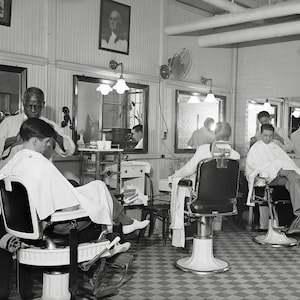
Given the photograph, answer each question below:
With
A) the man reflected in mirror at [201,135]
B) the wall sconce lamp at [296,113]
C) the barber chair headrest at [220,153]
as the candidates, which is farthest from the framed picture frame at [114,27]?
the wall sconce lamp at [296,113]

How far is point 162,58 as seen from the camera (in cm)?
612

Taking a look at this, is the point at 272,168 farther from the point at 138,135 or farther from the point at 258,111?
the point at 258,111

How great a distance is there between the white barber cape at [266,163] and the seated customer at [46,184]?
7.81ft

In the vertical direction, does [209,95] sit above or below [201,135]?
above

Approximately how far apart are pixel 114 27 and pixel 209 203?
2.55 m

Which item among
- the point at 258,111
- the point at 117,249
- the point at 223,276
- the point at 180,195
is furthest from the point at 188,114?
the point at 117,249

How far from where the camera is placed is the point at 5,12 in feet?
14.4

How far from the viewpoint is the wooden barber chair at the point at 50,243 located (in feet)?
8.59

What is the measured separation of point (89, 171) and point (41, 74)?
1.08 meters

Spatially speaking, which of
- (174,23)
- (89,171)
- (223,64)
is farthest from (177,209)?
(223,64)

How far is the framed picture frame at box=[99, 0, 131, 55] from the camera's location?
17.5ft

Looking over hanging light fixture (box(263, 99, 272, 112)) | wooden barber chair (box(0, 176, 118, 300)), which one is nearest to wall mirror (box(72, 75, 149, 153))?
hanging light fixture (box(263, 99, 272, 112))

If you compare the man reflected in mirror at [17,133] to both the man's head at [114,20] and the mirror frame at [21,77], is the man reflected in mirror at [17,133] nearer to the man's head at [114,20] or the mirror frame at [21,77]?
the mirror frame at [21,77]

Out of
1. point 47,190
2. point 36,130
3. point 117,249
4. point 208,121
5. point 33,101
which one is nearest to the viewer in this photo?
point 47,190
